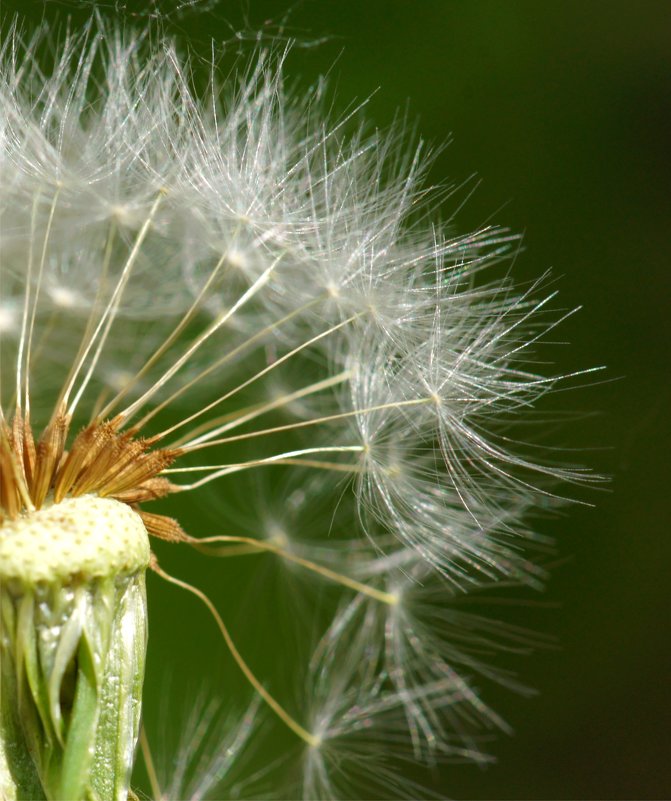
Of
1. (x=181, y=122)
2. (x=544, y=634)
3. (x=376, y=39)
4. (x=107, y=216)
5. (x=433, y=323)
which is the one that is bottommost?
(x=544, y=634)

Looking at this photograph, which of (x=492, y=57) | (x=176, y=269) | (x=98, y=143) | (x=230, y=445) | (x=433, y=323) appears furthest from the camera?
(x=492, y=57)

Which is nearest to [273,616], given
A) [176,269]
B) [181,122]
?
[176,269]

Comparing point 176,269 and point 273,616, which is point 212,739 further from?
point 176,269

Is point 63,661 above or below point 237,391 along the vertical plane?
below

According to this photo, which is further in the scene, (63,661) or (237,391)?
(237,391)
